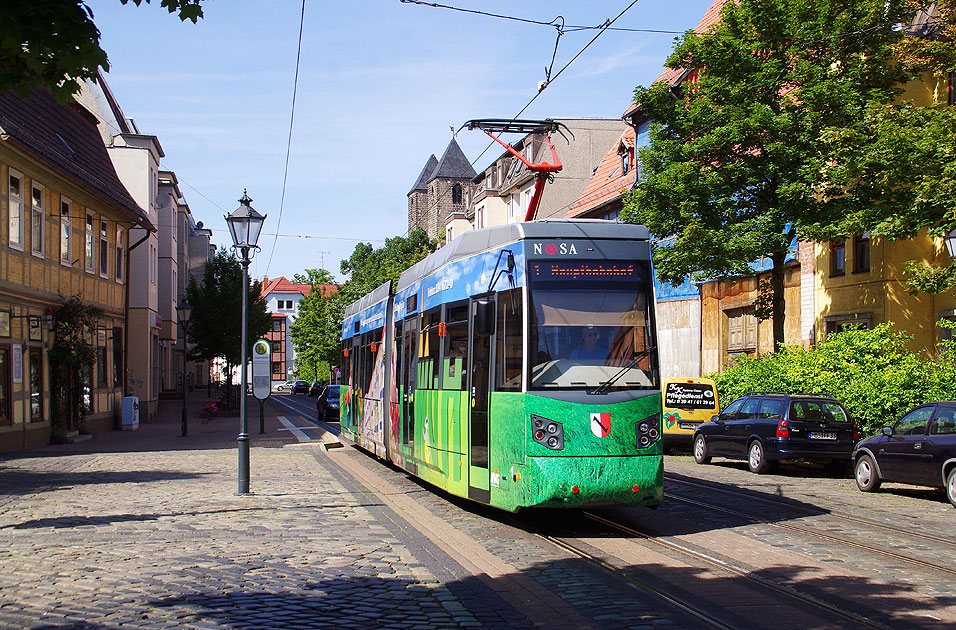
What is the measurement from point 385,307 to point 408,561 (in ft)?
31.1

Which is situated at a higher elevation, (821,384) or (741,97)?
(741,97)

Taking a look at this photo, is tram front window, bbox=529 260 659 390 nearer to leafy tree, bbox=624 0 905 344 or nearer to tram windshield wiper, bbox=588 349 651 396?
tram windshield wiper, bbox=588 349 651 396

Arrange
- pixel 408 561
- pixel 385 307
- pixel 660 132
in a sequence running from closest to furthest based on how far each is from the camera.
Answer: pixel 408 561, pixel 385 307, pixel 660 132

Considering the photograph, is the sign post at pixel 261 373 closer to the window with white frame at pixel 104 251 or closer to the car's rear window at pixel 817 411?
the car's rear window at pixel 817 411

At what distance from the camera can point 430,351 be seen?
13797 mm

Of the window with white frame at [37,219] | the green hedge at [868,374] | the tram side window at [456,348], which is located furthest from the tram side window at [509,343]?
the window with white frame at [37,219]

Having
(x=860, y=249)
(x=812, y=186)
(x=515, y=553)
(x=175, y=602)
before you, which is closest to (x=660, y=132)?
(x=812, y=186)

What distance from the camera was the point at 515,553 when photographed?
31.8 feet

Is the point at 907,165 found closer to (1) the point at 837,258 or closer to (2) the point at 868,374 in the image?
(2) the point at 868,374

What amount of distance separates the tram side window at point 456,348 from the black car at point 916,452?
7.61m

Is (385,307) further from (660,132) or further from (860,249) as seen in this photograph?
(860,249)

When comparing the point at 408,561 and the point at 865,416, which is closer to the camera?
the point at 408,561

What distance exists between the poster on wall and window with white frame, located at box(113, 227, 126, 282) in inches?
445

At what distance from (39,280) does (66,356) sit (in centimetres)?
215
